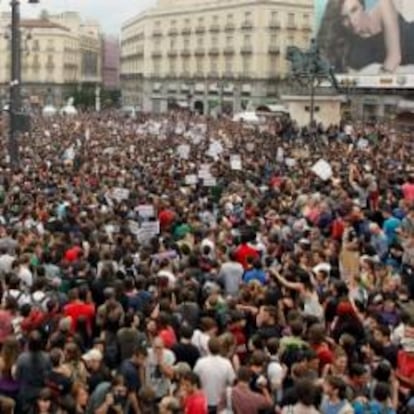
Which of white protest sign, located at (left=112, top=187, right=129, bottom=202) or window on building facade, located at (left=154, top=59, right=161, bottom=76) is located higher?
window on building facade, located at (left=154, top=59, right=161, bottom=76)

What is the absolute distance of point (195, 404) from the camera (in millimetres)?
8242

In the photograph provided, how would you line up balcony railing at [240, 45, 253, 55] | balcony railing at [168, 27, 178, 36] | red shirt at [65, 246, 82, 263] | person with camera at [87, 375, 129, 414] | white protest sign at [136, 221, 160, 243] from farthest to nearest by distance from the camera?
1. balcony railing at [168, 27, 178, 36]
2. balcony railing at [240, 45, 253, 55]
3. white protest sign at [136, 221, 160, 243]
4. red shirt at [65, 246, 82, 263]
5. person with camera at [87, 375, 129, 414]

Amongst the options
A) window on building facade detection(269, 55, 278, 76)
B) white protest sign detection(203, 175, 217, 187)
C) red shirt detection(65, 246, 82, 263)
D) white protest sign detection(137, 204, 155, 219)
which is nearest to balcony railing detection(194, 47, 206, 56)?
window on building facade detection(269, 55, 278, 76)

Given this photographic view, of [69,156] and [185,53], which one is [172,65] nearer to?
[185,53]

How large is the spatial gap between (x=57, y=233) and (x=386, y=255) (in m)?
4.68

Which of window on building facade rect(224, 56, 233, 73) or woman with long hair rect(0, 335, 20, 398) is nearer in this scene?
woman with long hair rect(0, 335, 20, 398)

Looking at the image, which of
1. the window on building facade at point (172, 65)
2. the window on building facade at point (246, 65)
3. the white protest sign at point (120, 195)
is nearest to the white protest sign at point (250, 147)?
the white protest sign at point (120, 195)

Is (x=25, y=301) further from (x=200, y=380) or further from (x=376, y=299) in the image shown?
(x=376, y=299)

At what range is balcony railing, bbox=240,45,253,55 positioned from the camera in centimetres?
10281

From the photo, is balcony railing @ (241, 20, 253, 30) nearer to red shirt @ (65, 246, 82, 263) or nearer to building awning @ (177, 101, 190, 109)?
building awning @ (177, 101, 190, 109)

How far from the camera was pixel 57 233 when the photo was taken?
15.5m

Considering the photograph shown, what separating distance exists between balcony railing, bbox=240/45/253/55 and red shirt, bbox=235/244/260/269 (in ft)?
294

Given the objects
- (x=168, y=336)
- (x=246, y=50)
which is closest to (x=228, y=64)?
(x=246, y=50)

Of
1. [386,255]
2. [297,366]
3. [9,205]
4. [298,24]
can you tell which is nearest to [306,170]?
[9,205]
